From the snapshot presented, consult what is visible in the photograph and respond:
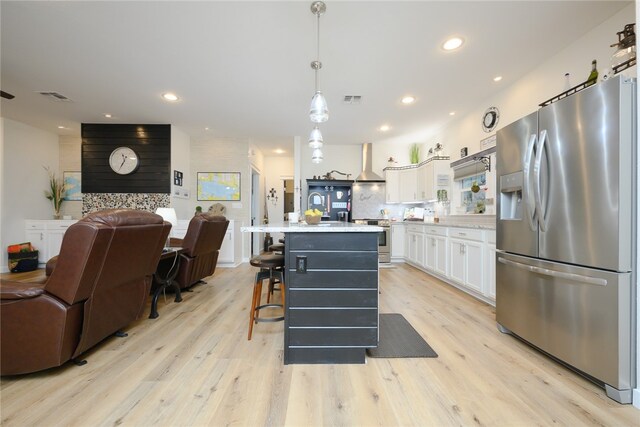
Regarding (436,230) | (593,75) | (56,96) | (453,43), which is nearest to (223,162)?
(56,96)

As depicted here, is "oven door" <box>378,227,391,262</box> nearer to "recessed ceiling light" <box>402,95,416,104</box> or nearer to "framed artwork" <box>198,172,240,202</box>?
"recessed ceiling light" <box>402,95,416,104</box>

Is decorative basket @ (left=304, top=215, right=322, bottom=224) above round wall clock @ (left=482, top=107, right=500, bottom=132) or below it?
below

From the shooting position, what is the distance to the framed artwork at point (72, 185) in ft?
18.4

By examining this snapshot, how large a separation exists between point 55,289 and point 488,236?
3.78 metres

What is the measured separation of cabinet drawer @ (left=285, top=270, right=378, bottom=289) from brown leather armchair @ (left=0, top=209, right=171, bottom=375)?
3.97 ft

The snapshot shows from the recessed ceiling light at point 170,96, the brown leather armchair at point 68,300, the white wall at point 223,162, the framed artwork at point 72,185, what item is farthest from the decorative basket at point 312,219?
the framed artwork at point 72,185

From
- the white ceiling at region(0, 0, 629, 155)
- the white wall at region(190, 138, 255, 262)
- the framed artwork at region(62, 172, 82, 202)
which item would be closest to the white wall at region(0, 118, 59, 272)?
the framed artwork at region(62, 172, 82, 202)

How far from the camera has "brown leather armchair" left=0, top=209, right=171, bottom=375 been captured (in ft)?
5.11

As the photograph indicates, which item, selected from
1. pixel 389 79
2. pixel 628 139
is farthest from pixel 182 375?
pixel 389 79

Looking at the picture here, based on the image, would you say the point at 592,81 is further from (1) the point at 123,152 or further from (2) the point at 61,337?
(1) the point at 123,152

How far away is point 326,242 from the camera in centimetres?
184

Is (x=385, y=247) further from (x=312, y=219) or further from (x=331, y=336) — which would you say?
(x=331, y=336)

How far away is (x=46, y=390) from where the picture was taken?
1519 mm

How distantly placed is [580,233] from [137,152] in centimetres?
623
